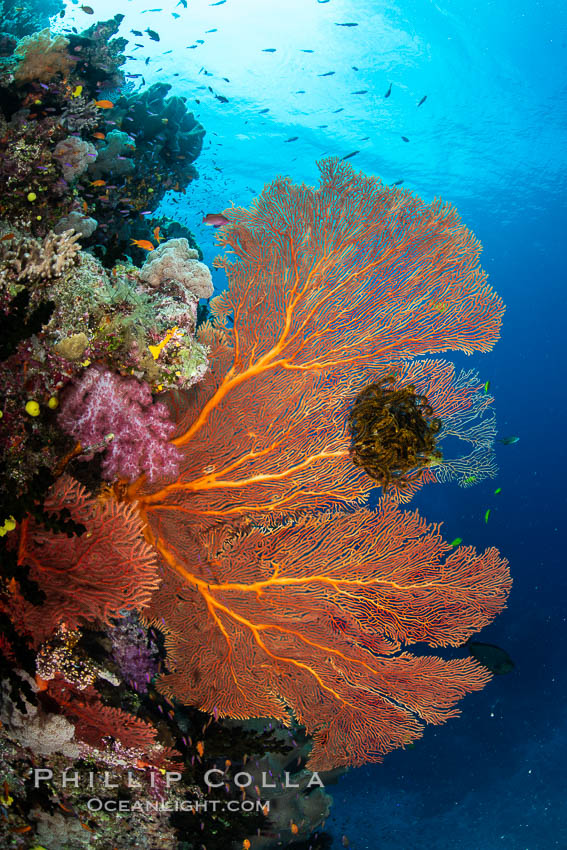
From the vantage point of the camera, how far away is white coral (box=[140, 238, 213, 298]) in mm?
3904

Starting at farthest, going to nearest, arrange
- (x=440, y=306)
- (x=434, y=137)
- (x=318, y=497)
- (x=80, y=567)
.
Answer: (x=434, y=137) < (x=440, y=306) < (x=318, y=497) < (x=80, y=567)

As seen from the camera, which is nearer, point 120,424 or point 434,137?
point 120,424

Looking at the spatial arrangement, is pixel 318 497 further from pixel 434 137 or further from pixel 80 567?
pixel 434 137

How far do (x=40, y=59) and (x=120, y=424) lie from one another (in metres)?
4.77

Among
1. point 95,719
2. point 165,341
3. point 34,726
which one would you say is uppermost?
point 165,341

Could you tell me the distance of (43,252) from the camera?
3033 mm

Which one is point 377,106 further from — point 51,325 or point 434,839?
point 434,839

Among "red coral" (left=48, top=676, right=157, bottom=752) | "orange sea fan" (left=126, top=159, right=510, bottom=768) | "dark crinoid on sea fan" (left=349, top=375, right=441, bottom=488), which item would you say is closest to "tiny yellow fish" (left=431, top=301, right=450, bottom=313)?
"orange sea fan" (left=126, top=159, right=510, bottom=768)

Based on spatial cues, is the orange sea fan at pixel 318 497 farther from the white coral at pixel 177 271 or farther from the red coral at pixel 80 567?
the red coral at pixel 80 567

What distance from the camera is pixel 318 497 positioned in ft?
13.6

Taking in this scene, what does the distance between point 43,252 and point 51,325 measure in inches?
20.2

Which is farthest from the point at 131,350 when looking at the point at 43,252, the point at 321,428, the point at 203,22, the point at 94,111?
the point at 203,22

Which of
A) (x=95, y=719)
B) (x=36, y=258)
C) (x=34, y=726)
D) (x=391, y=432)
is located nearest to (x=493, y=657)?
(x=391, y=432)

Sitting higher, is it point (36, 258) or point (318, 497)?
point (36, 258)
